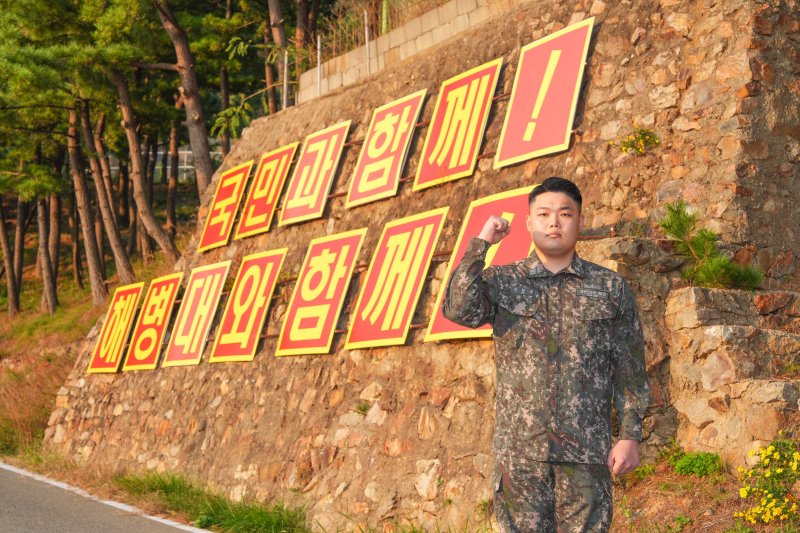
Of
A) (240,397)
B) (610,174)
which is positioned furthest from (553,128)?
(240,397)

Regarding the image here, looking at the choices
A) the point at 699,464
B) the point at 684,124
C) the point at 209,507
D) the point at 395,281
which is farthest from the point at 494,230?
the point at 209,507

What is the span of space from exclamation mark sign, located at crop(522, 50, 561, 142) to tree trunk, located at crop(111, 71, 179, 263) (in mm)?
14889

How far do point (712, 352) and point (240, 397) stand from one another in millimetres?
7095

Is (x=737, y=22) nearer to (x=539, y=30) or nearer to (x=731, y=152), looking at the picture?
(x=731, y=152)

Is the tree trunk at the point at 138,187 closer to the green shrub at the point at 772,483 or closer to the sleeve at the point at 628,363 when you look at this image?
the green shrub at the point at 772,483

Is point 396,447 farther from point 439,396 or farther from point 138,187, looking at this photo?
A: point 138,187

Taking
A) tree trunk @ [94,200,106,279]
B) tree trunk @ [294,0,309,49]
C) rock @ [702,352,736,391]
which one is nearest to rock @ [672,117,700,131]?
rock @ [702,352,736,391]

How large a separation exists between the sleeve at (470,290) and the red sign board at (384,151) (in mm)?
7668

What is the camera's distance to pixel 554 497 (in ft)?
14.6

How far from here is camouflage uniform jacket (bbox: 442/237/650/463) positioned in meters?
4.49

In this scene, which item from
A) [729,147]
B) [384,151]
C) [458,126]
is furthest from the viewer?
[384,151]

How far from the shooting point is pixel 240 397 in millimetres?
12906

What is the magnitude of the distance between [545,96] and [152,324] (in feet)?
28.4

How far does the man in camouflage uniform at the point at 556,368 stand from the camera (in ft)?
14.5
